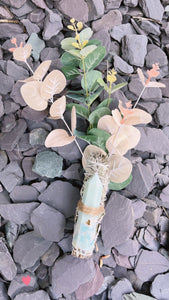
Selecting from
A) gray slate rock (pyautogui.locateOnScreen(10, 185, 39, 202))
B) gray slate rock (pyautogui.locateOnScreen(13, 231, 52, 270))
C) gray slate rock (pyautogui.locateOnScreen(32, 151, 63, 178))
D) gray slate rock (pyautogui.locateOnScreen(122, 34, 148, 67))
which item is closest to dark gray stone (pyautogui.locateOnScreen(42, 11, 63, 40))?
gray slate rock (pyautogui.locateOnScreen(122, 34, 148, 67))

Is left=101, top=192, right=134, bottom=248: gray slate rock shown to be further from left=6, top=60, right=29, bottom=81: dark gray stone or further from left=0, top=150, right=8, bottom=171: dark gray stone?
left=6, top=60, right=29, bottom=81: dark gray stone

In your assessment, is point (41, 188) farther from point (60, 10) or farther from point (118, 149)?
point (60, 10)

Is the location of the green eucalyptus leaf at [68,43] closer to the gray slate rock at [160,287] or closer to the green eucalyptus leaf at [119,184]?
the green eucalyptus leaf at [119,184]

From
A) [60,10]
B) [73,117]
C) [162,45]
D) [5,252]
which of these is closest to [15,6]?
[60,10]

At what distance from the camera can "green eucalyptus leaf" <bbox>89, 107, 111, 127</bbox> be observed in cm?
72

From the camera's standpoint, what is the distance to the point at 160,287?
2.65 ft

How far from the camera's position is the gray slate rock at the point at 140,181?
2.55ft

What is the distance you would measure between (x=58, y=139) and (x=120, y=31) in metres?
0.42

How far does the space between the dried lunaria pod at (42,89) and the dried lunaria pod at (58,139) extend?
0.09 m

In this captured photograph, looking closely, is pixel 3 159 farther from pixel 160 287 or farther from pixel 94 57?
pixel 160 287

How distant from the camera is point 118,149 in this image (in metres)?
0.66

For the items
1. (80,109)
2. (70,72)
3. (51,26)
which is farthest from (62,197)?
(51,26)

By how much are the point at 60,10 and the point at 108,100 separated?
0.31 meters

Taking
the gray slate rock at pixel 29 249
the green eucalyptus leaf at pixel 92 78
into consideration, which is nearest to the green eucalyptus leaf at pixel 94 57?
the green eucalyptus leaf at pixel 92 78
